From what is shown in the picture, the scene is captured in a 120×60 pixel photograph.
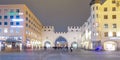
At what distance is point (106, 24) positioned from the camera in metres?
84.0

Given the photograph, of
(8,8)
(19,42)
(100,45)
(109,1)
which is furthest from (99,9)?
(8,8)

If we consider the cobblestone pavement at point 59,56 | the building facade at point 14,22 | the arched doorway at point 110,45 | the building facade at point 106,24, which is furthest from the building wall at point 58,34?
the cobblestone pavement at point 59,56

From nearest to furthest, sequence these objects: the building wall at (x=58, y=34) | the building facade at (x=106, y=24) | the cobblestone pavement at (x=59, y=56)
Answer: the cobblestone pavement at (x=59, y=56) → the building facade at (x=106, y=24) → the building wall at (x=58, y=34)

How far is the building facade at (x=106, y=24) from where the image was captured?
83375mm

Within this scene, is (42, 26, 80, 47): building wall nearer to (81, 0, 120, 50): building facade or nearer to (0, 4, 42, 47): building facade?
(0, 4, 42, 47): building facade

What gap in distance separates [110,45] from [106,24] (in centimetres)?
803

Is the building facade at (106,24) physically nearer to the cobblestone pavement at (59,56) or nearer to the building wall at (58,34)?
the cobblestone pavement at (59,56)

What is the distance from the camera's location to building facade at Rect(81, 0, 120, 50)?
274 ft

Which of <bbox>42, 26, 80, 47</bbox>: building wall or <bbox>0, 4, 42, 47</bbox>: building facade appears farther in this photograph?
<bbox>42, 26, 80, 47</bbox>: building wall

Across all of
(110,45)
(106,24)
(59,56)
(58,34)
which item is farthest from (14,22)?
(58,34)

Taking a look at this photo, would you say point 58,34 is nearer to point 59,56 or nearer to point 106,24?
point 106,24

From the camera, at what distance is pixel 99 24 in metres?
83.8

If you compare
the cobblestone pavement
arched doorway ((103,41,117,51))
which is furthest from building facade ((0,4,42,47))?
the cobblestone pavement

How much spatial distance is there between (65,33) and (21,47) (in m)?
94.9
